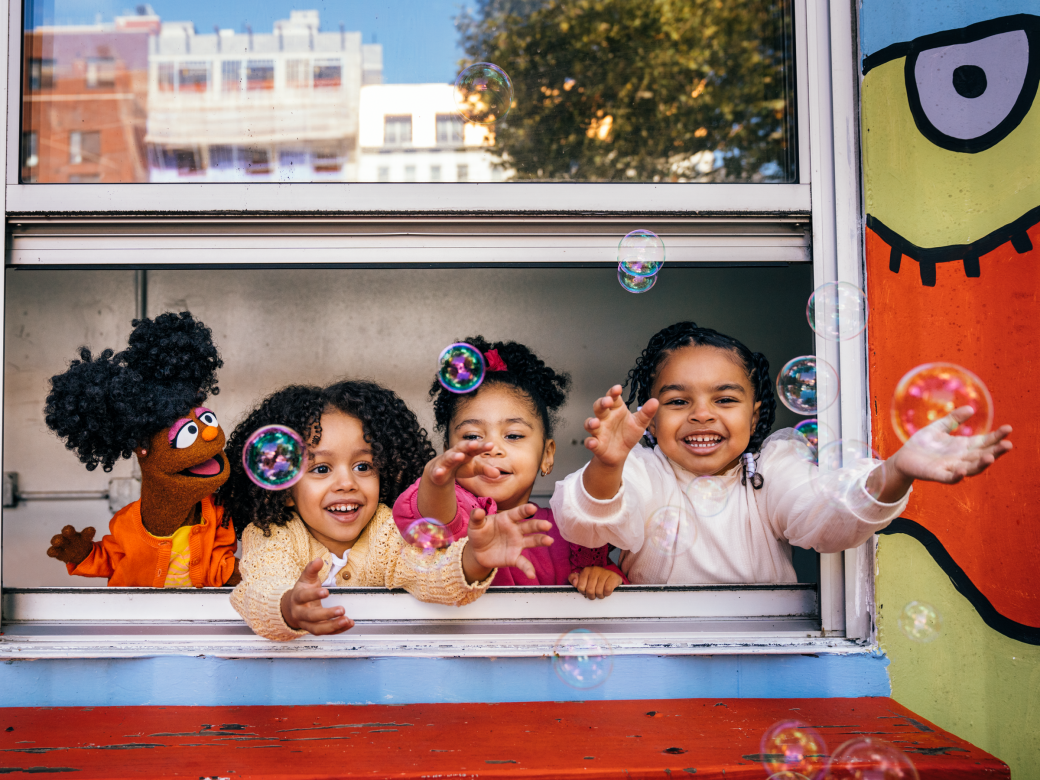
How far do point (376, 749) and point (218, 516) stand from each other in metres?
0.93

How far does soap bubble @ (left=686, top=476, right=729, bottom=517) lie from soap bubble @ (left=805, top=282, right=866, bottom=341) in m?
0.48

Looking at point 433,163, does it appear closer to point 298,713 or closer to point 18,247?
point 18,247

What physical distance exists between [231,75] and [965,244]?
232cm

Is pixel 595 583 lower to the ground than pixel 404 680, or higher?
higher

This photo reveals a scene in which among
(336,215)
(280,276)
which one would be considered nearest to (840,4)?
(336,215)

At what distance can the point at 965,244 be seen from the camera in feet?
5.17

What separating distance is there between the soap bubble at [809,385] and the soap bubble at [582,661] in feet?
2.39

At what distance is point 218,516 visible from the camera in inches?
78.3

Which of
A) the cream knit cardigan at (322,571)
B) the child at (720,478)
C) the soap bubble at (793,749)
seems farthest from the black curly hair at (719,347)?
the cream knit cardigan at (322,571)

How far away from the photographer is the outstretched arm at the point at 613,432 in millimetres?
1379

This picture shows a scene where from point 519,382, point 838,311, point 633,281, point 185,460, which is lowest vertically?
point 185,460

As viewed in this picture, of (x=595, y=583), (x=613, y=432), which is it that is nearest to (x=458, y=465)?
(x=613, y=432)

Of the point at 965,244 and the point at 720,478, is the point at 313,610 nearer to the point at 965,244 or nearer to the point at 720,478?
the point at 720,478

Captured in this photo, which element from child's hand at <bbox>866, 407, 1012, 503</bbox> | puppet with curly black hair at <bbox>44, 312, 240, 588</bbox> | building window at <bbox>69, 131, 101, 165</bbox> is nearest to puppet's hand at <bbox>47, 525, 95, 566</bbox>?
puppet with curly black hair at <bbox>44, 312, 240, 588</bbox>
